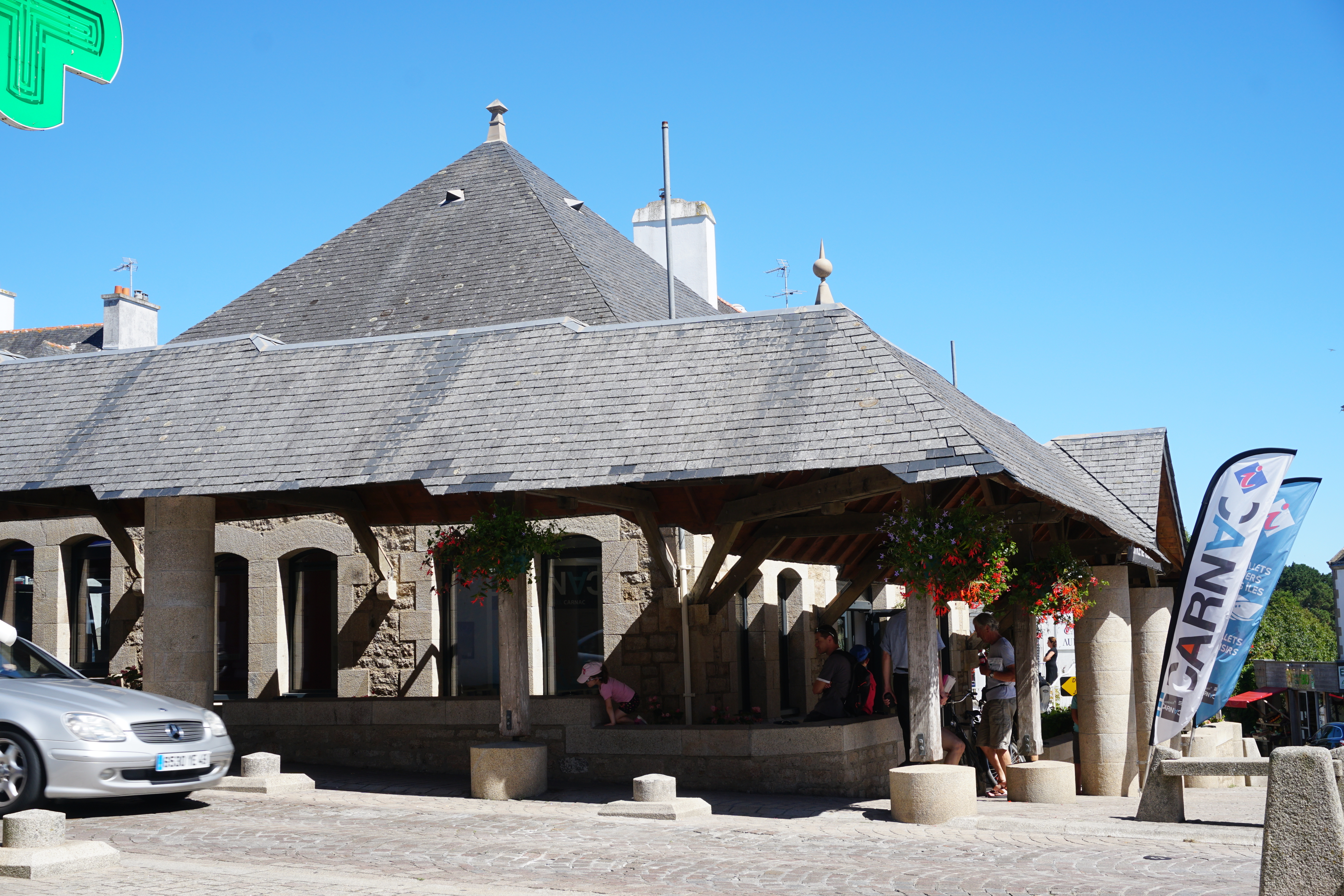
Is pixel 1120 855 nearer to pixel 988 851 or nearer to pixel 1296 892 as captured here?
pixel 988 851

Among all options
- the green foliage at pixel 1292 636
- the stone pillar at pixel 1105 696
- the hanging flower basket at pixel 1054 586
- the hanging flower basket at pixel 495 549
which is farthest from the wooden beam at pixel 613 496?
the green foliage at pixel 1292 636

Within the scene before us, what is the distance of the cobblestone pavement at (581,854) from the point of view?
6.73m

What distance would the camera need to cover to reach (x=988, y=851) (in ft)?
26.1

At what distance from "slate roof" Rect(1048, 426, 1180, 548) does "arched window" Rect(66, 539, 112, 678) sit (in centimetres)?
1272

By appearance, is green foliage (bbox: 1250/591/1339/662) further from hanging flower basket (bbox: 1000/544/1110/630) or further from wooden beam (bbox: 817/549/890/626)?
hanging flower basket (bbox: 1000/544/1110/630)

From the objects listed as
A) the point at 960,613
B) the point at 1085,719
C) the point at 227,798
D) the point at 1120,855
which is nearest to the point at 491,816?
the point at 227,798

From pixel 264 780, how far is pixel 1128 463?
35.2 ft

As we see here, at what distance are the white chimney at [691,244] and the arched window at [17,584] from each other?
37.8ft

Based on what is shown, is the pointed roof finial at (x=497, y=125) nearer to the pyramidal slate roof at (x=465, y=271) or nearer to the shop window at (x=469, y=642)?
the pyramidal slate roof at (x=465, y=271)

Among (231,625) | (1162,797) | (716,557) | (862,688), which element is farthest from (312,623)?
(1162,797)

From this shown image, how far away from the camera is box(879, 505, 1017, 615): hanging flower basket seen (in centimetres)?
944

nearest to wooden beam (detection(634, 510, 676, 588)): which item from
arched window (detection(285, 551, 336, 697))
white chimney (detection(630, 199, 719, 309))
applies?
arched window (detection(285, 551, 336, 697))

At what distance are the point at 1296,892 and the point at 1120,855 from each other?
2.60m

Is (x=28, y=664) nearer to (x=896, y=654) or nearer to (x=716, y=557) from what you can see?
(x=716, y=557)
